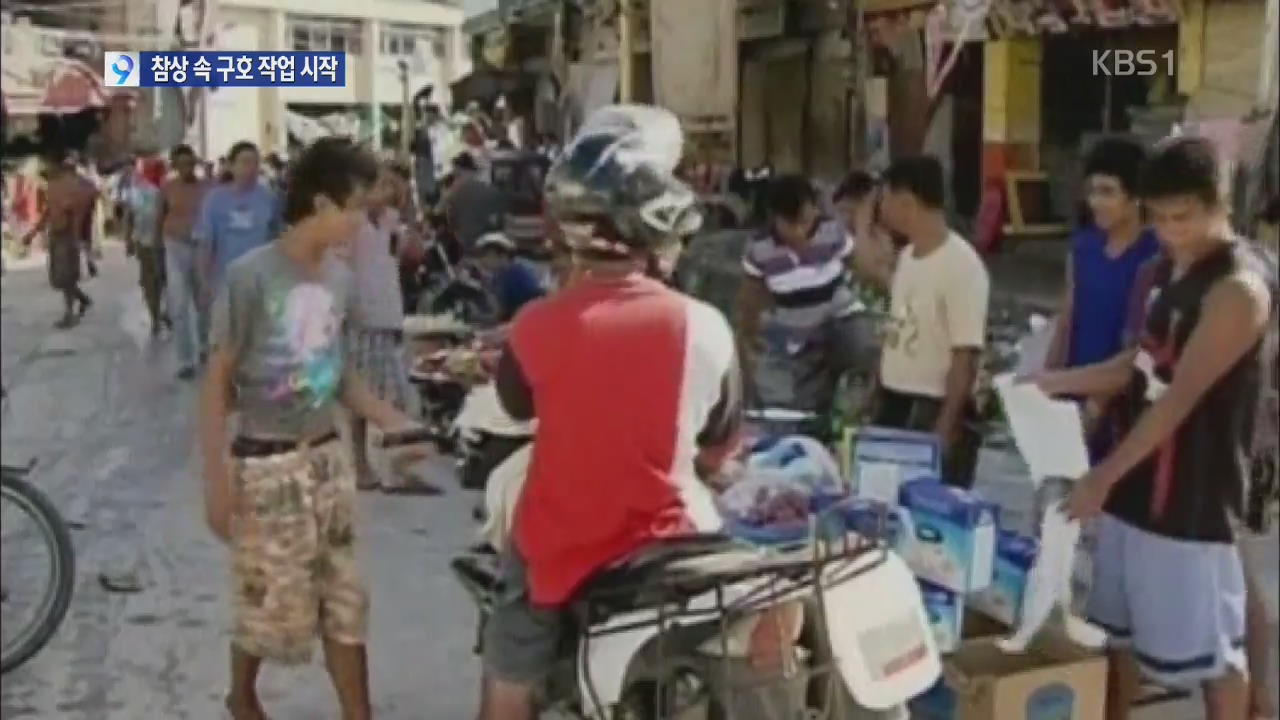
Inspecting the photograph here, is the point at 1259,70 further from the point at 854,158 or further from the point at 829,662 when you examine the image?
the point at 829,662

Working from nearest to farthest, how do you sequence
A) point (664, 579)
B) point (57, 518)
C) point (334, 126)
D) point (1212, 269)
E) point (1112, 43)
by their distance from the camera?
1. point (664, 579)
2. point (1212, 269)
3. point (334, 126)
4. point (57, 518)
5. point (1112, 43)

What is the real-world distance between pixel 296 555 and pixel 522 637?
31.3 inches

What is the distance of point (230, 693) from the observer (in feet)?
12.2

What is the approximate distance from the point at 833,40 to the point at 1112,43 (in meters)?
1.13

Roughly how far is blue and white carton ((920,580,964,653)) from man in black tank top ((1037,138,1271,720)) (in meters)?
0.25

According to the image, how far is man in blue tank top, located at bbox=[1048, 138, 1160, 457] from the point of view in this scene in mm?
3740

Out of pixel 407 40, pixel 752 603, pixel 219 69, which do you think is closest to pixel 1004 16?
pixel 407 40

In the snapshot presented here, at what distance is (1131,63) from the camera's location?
172 inches

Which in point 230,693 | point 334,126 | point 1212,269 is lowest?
point 230,693

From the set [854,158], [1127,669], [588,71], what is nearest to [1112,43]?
[854,158]

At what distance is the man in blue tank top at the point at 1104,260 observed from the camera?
374 cm

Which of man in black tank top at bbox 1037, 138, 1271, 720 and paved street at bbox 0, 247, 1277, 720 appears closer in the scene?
man in black tank top at bbox 1037, 138, 1271, 720

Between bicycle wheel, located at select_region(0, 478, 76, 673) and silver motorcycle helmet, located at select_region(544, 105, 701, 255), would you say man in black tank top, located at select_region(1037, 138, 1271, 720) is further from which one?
bicycle wheel, located at select_region(0, 478, 76, 673)

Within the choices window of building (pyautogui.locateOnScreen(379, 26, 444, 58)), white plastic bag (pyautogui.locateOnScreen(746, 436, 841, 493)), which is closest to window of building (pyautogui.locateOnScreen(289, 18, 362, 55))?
window of building (pyautogui.locateOnScreen(379, 26, 444, 58))
